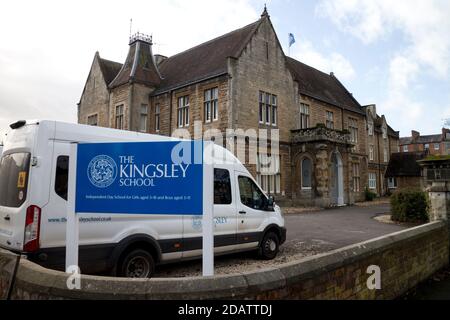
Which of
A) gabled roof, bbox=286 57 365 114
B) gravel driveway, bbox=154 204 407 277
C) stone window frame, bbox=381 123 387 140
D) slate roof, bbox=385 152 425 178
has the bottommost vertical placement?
gravel driveway, bbox=154 204 407 277

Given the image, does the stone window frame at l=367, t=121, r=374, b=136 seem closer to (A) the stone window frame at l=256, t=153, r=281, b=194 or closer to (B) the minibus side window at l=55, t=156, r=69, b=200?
(A) the stone window frame at l=256, t=153, r=281, b=194

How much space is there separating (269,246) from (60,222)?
15.2 feet

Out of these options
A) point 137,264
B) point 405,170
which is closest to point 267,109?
point 137,264

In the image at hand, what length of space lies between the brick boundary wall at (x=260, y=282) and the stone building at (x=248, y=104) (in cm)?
1519

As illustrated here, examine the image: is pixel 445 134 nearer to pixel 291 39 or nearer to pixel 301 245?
pixel 291 39

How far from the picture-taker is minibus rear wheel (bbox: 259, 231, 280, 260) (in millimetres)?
7949

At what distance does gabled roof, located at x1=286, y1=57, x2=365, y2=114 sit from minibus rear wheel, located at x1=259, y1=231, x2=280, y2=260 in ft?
63.0

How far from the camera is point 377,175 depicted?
129ft

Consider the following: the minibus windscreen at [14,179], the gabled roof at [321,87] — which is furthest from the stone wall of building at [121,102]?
the minibus windscreen at [14,179]

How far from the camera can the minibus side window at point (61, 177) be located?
5379 mm

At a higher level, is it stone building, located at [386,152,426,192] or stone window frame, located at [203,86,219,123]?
stone window frame, located at [203,86,219,123]

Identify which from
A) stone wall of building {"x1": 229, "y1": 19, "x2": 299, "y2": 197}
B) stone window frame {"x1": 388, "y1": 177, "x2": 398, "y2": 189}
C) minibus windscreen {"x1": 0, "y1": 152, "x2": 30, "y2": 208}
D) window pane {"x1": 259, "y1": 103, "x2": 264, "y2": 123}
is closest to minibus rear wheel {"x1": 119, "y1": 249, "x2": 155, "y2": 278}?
minibus windscreen {"x1": 0, "y1": 152, "x2": 30, "y2": 208}

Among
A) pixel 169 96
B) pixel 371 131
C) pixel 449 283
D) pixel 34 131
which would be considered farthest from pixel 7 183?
pixel 371 131

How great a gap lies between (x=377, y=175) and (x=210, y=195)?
129ft
